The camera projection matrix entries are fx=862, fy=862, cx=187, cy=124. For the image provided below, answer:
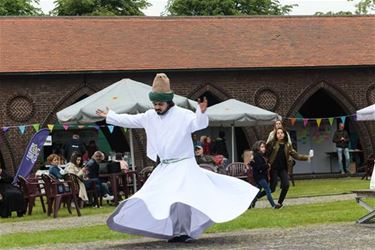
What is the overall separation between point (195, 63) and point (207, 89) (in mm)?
1251

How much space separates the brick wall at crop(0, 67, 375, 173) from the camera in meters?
29.5

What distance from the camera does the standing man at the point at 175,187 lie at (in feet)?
33.8

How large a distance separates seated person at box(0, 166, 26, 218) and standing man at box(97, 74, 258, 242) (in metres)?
6.59

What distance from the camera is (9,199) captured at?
1705 cm

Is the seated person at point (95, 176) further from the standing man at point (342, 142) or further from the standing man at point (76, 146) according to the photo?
the standing man at point (342, 142)

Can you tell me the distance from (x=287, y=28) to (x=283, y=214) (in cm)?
2085

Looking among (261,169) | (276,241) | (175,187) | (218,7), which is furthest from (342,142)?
(218,7)

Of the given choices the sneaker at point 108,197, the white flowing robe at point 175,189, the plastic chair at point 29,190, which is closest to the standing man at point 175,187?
the white flowing robe at point 175,189

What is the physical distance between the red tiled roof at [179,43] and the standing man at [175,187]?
1855cm

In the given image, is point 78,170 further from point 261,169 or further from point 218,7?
point 218,7

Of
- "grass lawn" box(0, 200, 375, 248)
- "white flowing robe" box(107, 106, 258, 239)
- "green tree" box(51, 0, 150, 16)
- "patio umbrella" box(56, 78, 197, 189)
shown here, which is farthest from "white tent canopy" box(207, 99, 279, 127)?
"green tree" box(51, 0, 150, 16)

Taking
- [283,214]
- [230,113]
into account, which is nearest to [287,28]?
[230,113]

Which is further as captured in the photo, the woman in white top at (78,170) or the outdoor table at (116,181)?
the outdoor table at (116,181)

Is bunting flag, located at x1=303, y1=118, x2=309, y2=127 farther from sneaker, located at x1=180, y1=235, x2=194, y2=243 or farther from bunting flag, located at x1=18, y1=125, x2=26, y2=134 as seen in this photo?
sneaker, located at x1=180, y1=235, x2=194, y2=243
